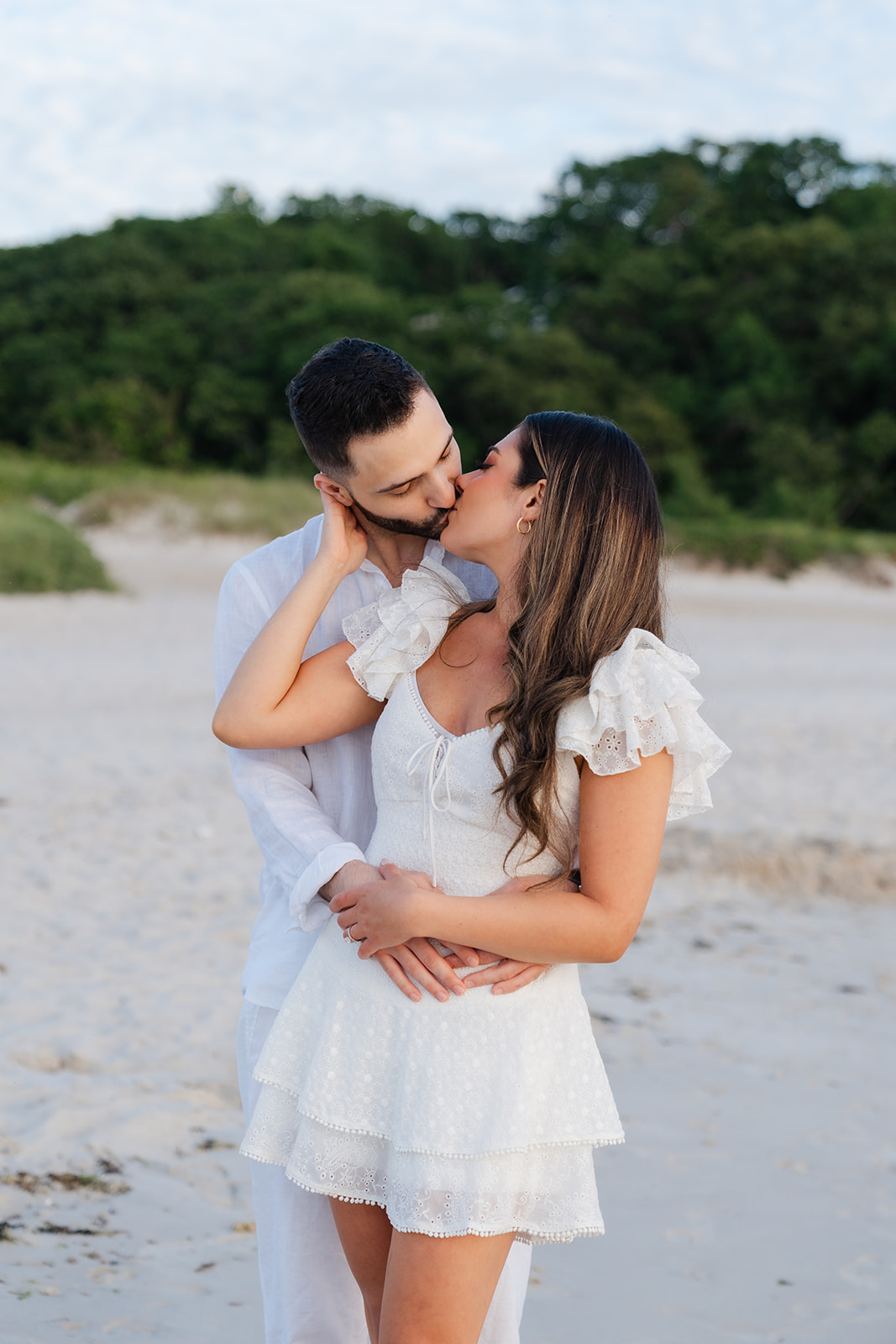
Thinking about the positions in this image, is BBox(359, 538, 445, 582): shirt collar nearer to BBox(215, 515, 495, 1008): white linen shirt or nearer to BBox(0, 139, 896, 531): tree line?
BBox(215, 515, 495, 1008): white linen shirt

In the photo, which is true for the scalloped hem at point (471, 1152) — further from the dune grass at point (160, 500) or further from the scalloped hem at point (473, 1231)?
the dune grass at point (160, 500)

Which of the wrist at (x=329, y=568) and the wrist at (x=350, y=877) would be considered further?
the wrist at (x=329, y=568)

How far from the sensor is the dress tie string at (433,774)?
1.72 meters

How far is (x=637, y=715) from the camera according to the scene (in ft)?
5.26

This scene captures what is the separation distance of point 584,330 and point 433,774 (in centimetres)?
3707

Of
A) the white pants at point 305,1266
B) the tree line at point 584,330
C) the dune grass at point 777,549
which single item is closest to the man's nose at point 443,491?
the white pants at point 305,1266

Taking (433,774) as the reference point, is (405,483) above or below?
above

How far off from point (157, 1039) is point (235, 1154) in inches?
31.9

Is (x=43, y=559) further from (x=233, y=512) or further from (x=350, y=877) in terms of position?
(x=350, y=877)

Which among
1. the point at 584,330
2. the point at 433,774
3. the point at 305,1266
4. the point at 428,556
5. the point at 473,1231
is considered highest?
the point at 584,330

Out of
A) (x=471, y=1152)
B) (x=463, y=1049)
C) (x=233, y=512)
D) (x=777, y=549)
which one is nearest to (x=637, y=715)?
(x=463, y=1049)

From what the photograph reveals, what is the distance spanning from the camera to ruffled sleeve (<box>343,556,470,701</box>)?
186 cm

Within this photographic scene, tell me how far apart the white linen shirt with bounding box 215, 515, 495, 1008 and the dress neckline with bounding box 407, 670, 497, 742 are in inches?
9.7

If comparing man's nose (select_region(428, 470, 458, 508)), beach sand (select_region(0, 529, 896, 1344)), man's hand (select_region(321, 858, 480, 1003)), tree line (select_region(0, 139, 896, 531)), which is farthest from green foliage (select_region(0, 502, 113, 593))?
man's hand (select_region(321, 858, 480, 1003))
